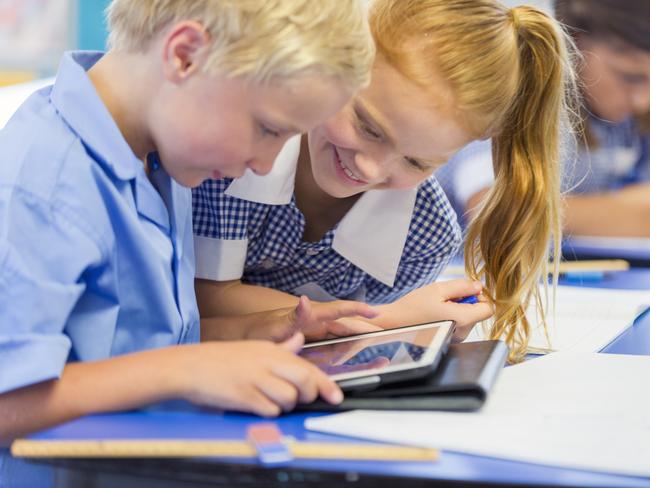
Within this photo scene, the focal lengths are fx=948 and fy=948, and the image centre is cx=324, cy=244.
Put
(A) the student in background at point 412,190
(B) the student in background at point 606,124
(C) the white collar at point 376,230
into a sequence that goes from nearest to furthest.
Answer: (A) the student in background at point 412,190 < (C) the white collar at point 376,230 < (B) the student in background at point 606,124

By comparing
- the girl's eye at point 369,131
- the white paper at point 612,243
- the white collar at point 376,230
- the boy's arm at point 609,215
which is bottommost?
the boy's arm at point 609,215

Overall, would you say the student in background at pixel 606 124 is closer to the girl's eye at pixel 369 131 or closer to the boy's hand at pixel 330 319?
the girl's eye at pixel 369 131

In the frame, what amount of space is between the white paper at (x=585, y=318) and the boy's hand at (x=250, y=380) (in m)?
0.43

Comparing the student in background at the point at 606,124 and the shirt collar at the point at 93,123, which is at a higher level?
the shirt collar at the point at 93,123

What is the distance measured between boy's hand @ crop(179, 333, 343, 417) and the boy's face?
204 mm

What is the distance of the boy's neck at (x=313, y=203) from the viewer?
1306mm

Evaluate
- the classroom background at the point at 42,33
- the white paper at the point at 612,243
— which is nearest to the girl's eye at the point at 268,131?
the white paper at the point at 612,243

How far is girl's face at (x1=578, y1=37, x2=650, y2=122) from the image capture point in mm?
2477

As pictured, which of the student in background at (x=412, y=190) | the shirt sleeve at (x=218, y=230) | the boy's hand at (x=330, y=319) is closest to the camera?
the boy's hand at (x=330, y=319)

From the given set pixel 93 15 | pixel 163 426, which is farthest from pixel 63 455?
pixel 93 15

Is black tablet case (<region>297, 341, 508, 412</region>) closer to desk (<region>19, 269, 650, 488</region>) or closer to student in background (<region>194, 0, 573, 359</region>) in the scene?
desk (<region>19, 269, 650, 488</region>)

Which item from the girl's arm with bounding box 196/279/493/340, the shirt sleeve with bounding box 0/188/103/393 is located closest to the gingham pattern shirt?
the girl's arm with bounding box 196/279/493/340

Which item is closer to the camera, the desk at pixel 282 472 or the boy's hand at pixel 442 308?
the desk at pixel 282 472

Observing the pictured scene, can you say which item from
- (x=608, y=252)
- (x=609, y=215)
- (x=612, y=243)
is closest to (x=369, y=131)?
(x=608, y=252)
